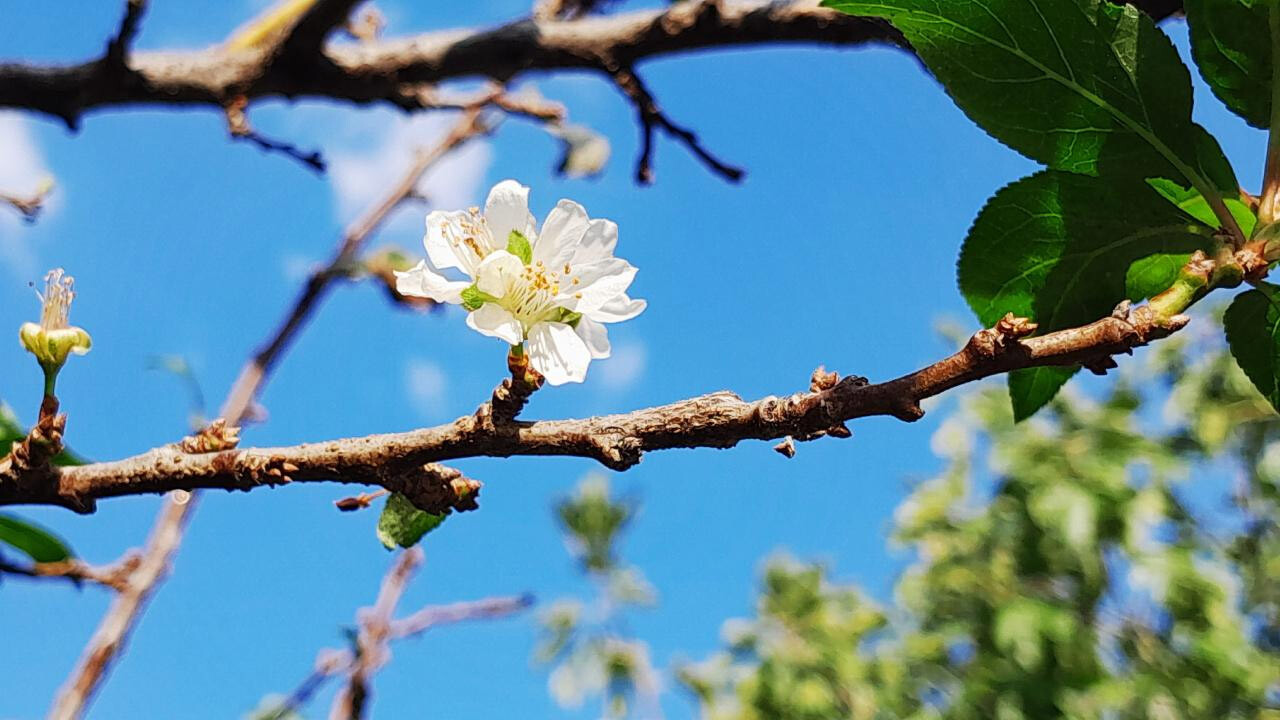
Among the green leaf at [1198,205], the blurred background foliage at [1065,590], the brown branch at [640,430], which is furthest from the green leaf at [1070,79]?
the blurred background foliage at [1065,590]

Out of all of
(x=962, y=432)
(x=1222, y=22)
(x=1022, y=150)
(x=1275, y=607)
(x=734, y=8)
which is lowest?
(x=1022, y=150)

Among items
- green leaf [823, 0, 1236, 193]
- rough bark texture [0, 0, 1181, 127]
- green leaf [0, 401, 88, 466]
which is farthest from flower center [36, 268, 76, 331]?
rough bark texture [0, 0, 1181, 127]

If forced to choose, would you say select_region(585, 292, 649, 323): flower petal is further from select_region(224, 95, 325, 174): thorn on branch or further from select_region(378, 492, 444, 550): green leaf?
select_region(224, 95, 325, 174): thorn on branch

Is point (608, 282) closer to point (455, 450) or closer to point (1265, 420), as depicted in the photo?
point (455, 450)

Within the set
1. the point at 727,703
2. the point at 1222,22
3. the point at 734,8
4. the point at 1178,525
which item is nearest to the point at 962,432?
the point at 1178,525

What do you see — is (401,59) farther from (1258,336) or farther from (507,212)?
(1258,336)

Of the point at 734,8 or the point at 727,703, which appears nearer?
the point at 734,8

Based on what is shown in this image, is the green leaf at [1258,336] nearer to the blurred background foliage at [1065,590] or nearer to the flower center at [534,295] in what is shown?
the flower center at [534,295]

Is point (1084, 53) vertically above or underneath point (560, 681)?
underneath
